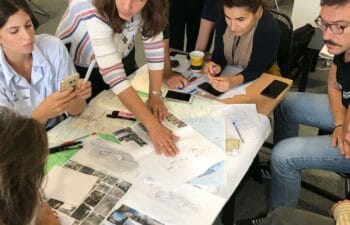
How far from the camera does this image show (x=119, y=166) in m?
1.31

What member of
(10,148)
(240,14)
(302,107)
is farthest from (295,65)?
(10,148)

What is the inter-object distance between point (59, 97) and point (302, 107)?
1086mm

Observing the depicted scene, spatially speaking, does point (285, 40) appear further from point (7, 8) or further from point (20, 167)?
point (20, 167)

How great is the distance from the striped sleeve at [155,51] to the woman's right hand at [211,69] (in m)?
0.23

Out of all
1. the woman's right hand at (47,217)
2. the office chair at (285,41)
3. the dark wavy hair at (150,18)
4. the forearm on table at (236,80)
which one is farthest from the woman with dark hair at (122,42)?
the office chair at (285,41)

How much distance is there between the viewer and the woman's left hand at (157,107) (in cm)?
156

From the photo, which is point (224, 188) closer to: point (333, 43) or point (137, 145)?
point (137, 145)

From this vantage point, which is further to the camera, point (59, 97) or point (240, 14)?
point (240, 14)

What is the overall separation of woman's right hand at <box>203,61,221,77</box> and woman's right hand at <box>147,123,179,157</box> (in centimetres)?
44

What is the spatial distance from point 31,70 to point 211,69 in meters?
0.75

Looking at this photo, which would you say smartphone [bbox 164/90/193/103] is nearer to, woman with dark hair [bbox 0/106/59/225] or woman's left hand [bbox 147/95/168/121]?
woman's left hand [bbox 147/95/168/121]

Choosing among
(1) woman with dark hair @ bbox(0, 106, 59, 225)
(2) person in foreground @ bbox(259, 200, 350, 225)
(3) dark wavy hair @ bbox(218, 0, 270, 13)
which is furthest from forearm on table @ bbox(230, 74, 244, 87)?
(1) woman with dark hair @ bbox(0, 106, 59, 225)

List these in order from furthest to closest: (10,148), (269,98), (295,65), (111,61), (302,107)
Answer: (295,65) < (302,107) < (269,98) < (111,61) < (10,148)

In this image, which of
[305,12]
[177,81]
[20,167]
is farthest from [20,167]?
[305,12]
